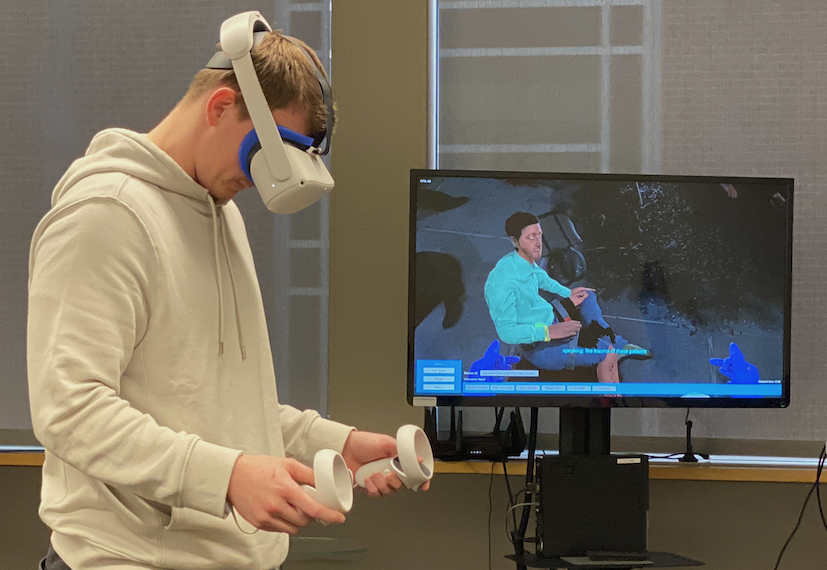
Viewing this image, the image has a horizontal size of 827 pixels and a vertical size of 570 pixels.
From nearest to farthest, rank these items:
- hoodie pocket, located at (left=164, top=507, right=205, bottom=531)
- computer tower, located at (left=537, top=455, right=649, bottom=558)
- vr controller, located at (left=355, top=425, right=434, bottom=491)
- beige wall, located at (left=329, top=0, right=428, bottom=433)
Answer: hoodie pocket, located at (left=164, top=507, right=205, bottom=531)
vr controller, located at (left=355, top=425, right=434, bottom=491)
computer tower, located at (left=537, top=455, right=649, bottom=558)
beige wall, located at (left=329, top=0, right=428, bottom=433)

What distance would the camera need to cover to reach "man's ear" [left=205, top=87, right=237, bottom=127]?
3.79 feet

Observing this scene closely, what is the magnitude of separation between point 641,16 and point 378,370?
4.72 ft

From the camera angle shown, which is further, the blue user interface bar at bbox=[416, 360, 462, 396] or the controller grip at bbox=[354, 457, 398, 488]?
the blue user interface bar at bbox=[416, 360, 462, 396]

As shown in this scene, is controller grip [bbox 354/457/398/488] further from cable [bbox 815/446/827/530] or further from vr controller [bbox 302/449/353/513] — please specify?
cable [bbox 815/446/827/530]

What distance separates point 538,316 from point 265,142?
3.69 ft

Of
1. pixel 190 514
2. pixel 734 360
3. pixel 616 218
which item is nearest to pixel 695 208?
pixel 616 218

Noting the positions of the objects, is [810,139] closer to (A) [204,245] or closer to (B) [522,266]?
(B) [522,266]

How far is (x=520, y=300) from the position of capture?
2100 mm

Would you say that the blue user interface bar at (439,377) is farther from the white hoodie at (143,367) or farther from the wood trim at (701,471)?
the white hoodie at (143,367)

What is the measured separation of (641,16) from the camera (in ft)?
8.37

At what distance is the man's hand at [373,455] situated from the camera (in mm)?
1286

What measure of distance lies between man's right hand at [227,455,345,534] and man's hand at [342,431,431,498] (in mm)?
304

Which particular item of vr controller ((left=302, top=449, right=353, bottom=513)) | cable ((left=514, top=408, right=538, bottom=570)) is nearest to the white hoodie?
vr controller ((left=302, top=449, right=353, bottom=513))

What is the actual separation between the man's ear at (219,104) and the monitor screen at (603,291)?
0.97 m
